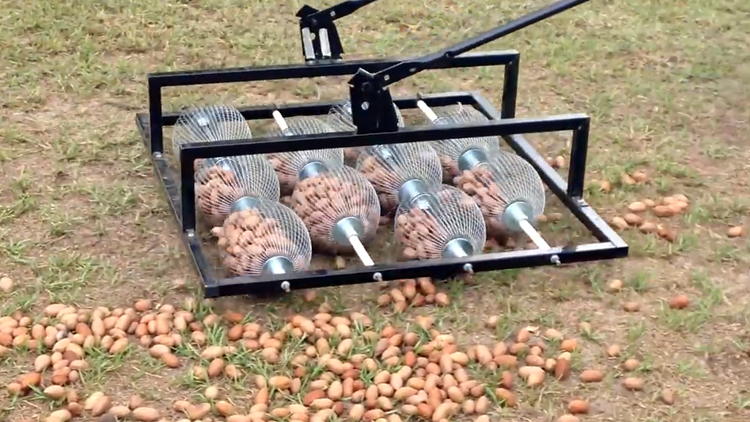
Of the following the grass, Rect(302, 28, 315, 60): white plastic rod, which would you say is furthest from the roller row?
Rect(302, 28, 315, 60): white plastic rod

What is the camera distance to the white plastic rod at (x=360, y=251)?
7.91 feet

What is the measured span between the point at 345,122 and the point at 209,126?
40cm

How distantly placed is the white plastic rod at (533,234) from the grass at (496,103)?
0.24 ft

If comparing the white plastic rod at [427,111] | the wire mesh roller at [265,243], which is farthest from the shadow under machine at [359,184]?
the white plastic rod at [427,111]

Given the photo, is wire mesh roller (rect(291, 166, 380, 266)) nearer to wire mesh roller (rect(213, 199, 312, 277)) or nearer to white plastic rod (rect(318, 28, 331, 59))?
wire mesh roller (rect(213, 199, 312, 277))

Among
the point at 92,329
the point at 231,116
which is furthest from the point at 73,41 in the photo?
the point at 92,329

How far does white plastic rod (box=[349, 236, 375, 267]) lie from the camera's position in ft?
7.91

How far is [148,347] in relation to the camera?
2.19m

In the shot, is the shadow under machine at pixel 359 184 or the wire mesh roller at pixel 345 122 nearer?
the shadow under machine at pixel 359 184

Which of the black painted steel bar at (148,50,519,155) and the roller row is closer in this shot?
the roller row

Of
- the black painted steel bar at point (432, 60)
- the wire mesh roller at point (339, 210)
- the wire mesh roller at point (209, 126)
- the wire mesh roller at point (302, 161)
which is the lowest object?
the wire mesh roller at point (339, 210)

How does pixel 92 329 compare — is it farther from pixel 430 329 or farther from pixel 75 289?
pixel 430 329

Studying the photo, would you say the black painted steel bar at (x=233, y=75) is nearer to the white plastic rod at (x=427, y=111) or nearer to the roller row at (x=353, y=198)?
the roller row at (x=353, y=198)

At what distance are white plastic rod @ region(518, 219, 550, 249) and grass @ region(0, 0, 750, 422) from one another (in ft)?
0.24
